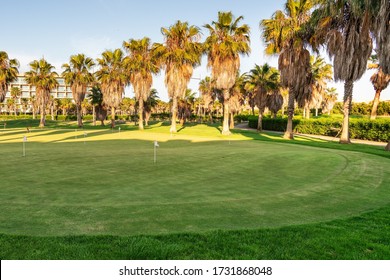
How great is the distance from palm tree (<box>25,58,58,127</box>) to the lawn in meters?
58.4

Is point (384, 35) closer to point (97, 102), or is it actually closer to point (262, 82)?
point (262, 82)

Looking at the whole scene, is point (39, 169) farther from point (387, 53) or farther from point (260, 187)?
point (387, 53)

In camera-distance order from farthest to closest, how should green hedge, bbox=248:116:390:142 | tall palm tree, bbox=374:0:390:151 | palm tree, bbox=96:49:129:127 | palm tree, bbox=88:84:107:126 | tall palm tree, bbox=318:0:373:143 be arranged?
1. palm tree, bbox=88:84:107:126
2. palm tree, bbox=96:49:129:127
3. green hedge, bbox=248:116:390:142
4. tall palm tree, bbox=318:0:373:143
5. tall palm tree, bbox=374:0:390:151

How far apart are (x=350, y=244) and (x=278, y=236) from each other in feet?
4.34

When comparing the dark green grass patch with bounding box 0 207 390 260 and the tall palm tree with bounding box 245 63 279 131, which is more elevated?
the tall palm tree with bounding box 245 63 279 131

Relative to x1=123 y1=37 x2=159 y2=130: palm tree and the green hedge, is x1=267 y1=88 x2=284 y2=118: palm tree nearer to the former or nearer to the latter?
the green hedge

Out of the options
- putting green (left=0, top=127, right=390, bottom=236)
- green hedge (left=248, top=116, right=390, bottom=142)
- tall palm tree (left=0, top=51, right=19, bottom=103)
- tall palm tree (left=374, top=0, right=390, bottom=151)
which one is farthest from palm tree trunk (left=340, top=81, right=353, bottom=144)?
tall palm tree (left=0, top=51, right=19, bottom=103)

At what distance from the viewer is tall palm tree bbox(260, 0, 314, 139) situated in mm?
34219

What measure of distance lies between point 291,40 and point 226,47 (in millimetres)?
8944

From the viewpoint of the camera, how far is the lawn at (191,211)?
16.5 ft

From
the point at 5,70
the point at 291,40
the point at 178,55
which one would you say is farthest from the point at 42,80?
the point at 291,40

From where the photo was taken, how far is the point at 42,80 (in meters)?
64.0
